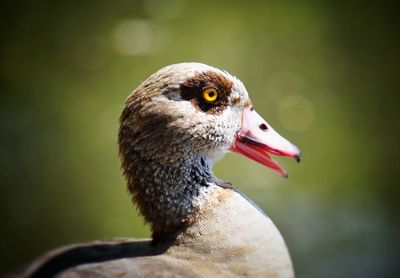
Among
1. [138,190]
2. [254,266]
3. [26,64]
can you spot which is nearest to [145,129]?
[138,190]

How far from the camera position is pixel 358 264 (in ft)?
10.5

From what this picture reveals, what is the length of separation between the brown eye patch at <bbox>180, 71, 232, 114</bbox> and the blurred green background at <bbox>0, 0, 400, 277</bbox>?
162cm

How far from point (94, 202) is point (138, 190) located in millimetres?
1781

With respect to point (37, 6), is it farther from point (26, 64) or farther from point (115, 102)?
point (115, 102)

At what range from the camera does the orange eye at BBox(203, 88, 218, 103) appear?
1725 millimetres

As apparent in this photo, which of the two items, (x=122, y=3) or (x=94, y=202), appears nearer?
(x=94, y=202)

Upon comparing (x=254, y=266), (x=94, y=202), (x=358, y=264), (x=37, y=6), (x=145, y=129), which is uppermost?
(x=37, y=6)

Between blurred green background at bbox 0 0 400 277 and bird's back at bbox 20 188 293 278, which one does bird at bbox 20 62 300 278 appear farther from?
blurred green background at bbox 0 0 400 277

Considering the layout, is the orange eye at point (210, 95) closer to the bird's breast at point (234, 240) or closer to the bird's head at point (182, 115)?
the bird's head at point (182, 115)

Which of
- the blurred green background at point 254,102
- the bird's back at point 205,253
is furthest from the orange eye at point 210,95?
the blurred green background at point 254,102

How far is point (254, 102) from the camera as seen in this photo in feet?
13.6

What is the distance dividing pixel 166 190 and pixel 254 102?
8.28 ft

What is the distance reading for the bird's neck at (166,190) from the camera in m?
1.70

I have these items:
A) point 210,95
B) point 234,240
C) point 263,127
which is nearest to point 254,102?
point 263,127
